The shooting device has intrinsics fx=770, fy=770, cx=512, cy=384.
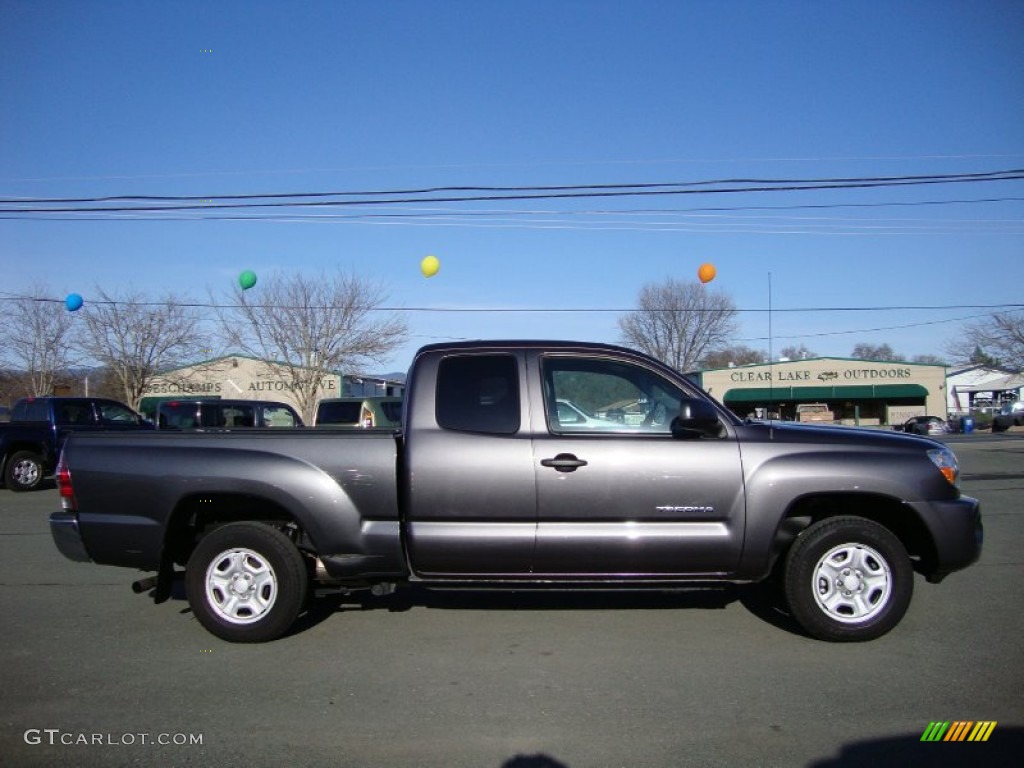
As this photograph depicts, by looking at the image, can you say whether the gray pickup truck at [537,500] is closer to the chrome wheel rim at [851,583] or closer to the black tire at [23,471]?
the chrome wheel rim at [851,583]

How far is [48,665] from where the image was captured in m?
4.75

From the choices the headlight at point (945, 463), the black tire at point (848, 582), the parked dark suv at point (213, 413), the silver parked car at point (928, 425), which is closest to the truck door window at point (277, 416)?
the parked dark suv at point (213, 413)

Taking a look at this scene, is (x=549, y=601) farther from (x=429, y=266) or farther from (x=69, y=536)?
(x=429, y=266)

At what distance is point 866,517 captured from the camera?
5.17 m

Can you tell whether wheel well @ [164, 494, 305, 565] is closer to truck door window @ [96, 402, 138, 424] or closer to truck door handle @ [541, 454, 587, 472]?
truck door handle @ [541, 454, 587, 472]

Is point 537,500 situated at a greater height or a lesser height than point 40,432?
lesser

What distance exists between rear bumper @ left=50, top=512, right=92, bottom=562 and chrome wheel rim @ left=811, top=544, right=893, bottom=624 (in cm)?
480

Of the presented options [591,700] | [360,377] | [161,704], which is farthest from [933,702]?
[360,377]

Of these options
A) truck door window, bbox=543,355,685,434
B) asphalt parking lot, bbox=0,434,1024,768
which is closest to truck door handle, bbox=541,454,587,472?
truck door window, bbox=543,355,685,434

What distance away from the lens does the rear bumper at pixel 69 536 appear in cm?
511

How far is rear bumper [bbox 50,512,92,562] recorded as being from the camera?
5.11m

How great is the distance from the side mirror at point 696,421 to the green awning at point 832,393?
49496 millimetres

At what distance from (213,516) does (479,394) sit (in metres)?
2.06

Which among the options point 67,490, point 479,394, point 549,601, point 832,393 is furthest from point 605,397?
point 832,393
